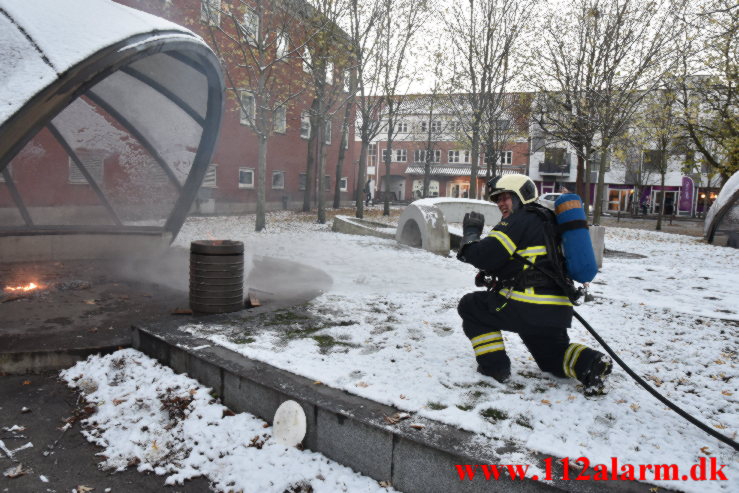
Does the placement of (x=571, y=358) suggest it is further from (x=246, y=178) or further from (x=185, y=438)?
(x=246, y=178)

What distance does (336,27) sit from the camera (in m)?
17.1

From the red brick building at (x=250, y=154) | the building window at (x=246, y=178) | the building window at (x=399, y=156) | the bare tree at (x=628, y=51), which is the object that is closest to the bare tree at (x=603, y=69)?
the bare tree at (x=628, y=51)

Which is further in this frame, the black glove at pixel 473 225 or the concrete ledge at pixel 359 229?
the concrete ledge at pixel 359 229

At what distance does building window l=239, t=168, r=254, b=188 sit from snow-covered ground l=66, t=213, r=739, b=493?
58.8 feet

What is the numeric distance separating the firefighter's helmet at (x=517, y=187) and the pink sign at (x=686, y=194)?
47.4 m

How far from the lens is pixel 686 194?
4338 centimetres

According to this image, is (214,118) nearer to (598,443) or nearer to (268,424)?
(268,424)

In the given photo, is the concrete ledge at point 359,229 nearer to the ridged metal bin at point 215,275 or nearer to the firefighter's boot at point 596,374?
the ridged metal bin at point 215,275

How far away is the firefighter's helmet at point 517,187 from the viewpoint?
3812 millimetres

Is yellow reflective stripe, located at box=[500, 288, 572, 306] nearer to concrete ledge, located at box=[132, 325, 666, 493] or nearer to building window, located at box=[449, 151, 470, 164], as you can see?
concrete ledge, located at box=[132, 325, 666, 493]

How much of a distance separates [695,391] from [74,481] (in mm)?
4623

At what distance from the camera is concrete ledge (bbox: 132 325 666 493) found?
2.67 m

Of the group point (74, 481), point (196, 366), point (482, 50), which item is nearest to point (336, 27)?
point (482, 50)

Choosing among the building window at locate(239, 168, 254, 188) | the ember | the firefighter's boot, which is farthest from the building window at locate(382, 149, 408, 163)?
the firefighter's boot
